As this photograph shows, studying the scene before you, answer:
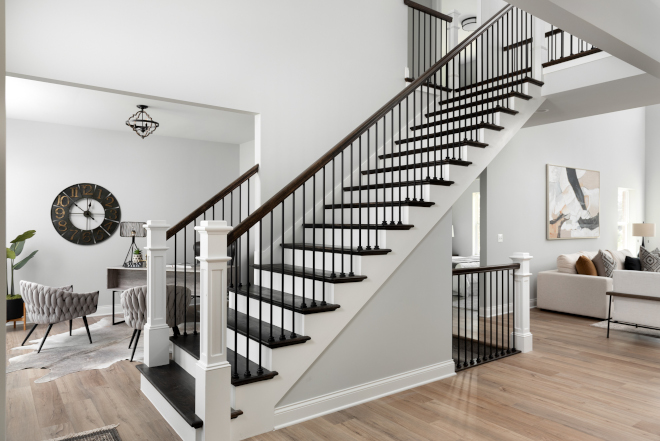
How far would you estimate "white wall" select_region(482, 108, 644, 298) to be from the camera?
6.07 meters

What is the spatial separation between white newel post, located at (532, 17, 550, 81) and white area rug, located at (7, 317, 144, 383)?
504 centimetres

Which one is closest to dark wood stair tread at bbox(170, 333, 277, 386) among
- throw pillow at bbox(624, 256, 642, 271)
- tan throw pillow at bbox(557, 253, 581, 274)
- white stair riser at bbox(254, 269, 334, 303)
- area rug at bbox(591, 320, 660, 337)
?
white stair riser at bbox(254, 269, 334, 303)

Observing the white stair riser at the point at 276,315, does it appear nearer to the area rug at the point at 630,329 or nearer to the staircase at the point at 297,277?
the staircase at the point at 297,277

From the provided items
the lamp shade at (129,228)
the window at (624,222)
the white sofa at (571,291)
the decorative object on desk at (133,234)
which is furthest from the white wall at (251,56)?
the window at (624,222)

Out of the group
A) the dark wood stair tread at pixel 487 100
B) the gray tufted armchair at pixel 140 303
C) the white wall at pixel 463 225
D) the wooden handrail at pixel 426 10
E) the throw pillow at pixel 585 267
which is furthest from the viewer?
the white wall at pixel 463 225

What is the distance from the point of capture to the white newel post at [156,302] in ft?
10.6

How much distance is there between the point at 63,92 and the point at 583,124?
8150mm

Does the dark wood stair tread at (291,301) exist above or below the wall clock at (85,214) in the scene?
below

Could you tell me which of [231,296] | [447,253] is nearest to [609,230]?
[447,253]

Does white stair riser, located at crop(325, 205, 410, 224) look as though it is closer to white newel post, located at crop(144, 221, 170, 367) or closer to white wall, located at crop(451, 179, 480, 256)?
white newel post, located at crop(144, 221, 170, 367)

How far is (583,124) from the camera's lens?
7660 millimetres

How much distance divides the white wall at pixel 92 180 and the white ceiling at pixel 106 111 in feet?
0.76

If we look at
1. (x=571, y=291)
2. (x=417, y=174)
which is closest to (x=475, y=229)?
(x=571, y=291)

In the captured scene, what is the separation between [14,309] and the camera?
5.10 meters
